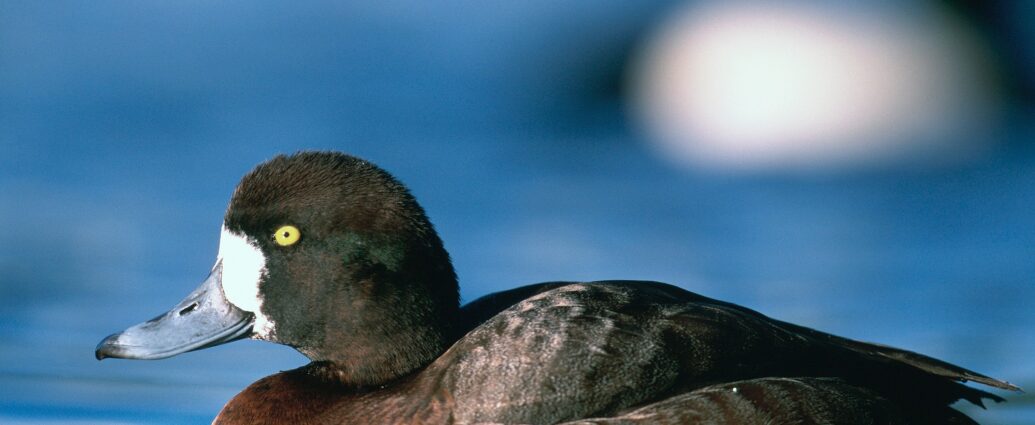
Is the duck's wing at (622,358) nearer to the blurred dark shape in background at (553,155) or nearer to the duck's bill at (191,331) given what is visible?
the duck's bill at (191,331)

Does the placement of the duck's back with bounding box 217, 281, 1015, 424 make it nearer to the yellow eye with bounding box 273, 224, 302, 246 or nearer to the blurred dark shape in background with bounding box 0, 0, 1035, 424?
the yellow eye with bounding box 273, 224, 302, 246

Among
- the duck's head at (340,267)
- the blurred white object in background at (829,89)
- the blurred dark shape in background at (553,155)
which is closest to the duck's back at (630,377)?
the duck's head at (340,267)

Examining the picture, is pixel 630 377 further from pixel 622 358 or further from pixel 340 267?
pixel 340 267

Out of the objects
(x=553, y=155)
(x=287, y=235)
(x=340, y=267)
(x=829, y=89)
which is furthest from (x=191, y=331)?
(x=829, y=89)

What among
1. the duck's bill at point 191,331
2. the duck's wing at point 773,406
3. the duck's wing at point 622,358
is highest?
the duck's bill at point 191,331

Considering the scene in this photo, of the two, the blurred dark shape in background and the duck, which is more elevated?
the blurred dark shape in background

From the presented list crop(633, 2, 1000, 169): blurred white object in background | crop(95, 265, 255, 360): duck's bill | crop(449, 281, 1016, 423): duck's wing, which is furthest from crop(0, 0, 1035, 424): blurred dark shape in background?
crop(449, 281, 1016, 423): duck's wing
